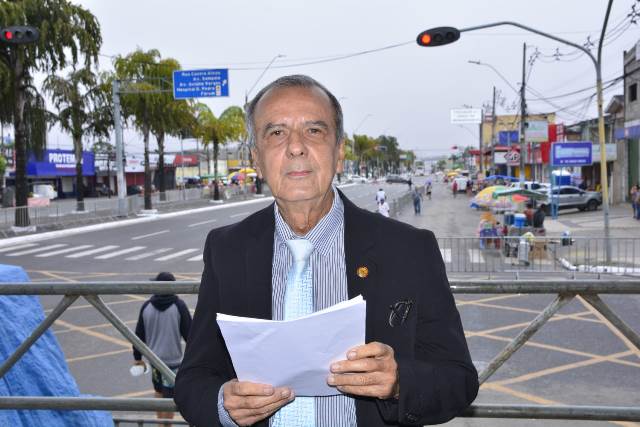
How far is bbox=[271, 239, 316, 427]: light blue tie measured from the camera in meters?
2.01

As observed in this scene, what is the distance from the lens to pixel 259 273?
2084 mm

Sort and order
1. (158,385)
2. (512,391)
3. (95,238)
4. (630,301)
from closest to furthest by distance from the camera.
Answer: (158,385)
(512,391)
(630,301)
(95,238)

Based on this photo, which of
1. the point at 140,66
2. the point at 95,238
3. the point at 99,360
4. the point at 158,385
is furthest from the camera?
the point at 140,66

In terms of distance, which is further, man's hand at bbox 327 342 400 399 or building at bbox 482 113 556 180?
building at bbox 482 113 556 180

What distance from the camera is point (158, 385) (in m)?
6.18

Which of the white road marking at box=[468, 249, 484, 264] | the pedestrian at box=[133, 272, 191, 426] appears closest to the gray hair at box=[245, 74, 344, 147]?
the pedestrian at box=[133, 272, 191, 426]

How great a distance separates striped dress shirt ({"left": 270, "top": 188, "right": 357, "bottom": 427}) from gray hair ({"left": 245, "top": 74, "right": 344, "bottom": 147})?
29cm

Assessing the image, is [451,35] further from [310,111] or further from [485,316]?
[310,111]

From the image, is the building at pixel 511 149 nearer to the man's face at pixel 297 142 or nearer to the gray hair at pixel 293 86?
the gray hair at pixel 293 86

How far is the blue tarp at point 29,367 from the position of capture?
3658 mm

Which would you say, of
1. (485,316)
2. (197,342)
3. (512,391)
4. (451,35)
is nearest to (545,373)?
(512,391)

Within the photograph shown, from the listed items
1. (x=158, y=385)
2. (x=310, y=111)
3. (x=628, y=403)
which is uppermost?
(x=310, y=111)

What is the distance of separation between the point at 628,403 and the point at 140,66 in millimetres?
36140

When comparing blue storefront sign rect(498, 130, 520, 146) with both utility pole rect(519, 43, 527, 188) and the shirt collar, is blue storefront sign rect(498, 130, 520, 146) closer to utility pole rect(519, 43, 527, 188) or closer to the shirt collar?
utility pole rect(519, 43, 527, 188)
